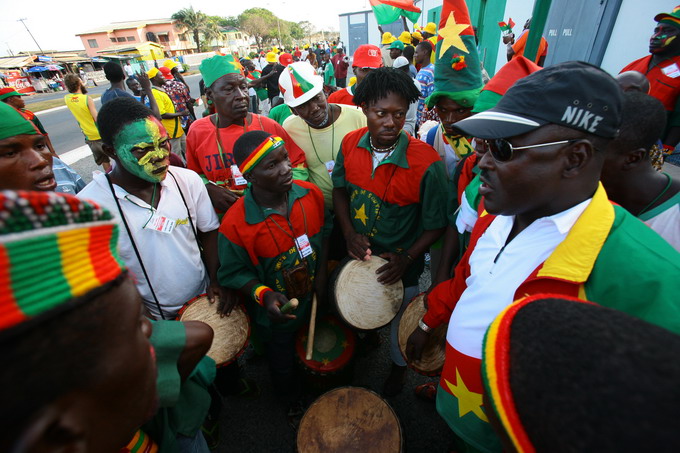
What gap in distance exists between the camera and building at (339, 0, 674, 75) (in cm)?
586

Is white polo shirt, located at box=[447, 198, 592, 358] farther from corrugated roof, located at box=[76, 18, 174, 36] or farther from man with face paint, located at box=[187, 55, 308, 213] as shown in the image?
corrugated roof, located at box=[76, 18, 174, 36]

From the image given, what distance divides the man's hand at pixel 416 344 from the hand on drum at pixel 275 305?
82 centimetres

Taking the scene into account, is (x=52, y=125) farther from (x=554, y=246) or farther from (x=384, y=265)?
(x=554, y=246)

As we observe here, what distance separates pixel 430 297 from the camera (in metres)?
2.10

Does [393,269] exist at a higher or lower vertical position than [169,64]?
lower

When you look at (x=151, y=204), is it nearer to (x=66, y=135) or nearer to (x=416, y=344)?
(x=416, y=344)

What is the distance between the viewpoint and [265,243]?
228 cm

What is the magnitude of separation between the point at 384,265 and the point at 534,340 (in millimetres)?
1963

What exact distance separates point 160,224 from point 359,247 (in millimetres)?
1459

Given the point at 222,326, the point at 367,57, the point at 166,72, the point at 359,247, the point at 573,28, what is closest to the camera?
the point at 222,326

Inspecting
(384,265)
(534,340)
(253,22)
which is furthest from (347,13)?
(253,22)

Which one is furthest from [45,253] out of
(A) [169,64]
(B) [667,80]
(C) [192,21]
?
(C) [192,21]

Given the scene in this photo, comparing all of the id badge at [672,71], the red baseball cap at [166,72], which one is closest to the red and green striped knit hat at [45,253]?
the id badge at [672,71]

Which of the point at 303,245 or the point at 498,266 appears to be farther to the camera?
the point at 303,245
